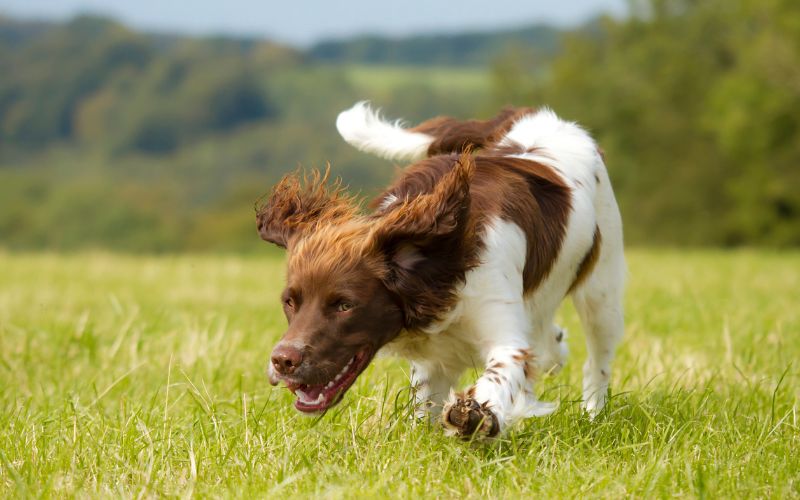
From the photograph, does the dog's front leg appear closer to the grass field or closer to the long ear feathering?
the grass field

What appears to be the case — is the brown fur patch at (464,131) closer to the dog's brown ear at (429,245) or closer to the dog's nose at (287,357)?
the dog's brown ear at (429,245)

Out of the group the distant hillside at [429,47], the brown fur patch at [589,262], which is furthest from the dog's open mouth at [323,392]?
the distant hillside at [429,47]

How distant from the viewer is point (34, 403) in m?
4.41

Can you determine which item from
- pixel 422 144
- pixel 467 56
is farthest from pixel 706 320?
pixel 467 56

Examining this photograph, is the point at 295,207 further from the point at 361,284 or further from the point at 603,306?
the point at 603,306

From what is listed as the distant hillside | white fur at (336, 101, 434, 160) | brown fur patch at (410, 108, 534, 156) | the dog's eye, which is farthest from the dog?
the distant hillside

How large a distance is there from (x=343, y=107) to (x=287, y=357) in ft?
290

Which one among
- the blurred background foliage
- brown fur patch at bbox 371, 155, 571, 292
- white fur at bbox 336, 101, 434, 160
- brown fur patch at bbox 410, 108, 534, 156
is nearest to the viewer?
brown fur patch at bbox 371, 155, 571, 292

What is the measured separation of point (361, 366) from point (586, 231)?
126 cm

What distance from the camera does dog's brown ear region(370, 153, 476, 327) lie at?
3307 millimetres

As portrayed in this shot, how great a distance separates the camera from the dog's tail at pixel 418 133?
175 inches

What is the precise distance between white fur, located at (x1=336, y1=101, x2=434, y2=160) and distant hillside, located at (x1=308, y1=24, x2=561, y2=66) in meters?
110

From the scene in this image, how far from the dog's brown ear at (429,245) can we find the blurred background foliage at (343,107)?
0.55 meters

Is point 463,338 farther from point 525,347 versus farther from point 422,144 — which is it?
point 422,144
